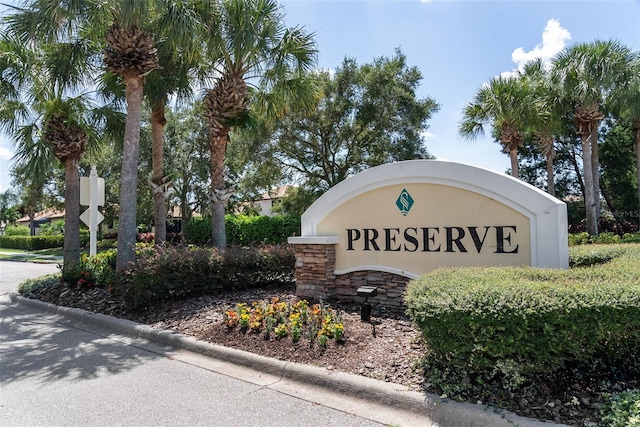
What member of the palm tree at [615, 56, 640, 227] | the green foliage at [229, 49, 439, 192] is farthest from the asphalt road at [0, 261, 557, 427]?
the palm tree at [615, 56, 640, 227]

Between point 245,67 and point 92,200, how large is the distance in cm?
541

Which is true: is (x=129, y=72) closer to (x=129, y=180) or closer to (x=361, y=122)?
(x=129, y=180)

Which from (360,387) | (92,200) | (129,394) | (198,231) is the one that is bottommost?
(129,394)

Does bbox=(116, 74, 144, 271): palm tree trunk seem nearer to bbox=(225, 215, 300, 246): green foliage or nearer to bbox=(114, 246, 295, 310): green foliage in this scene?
bbox=(114, 246, 295, 310): green foliage

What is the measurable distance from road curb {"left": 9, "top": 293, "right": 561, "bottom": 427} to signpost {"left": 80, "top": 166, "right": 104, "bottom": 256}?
5.82 m

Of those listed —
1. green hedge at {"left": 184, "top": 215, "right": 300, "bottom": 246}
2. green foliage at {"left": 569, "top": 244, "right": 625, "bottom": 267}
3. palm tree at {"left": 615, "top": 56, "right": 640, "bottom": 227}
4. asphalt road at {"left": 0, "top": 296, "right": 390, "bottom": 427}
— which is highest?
palm tree at {"left": 615, "top": 56, "right": 640, "bottom": 227}

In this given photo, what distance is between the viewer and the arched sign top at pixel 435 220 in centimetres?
554

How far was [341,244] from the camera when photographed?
24.5 ft

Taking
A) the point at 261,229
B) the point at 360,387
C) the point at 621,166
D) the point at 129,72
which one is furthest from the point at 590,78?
the point at 360,387

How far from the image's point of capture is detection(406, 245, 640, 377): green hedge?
3279mm

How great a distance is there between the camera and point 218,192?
11172mm

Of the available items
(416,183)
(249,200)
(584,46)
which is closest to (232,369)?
(416,183)

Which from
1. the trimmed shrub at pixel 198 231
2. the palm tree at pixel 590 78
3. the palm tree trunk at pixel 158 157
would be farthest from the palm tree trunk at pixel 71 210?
the palm tree at pixel 590 78

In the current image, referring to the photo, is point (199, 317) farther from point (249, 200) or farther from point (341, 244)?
point (249, 200)
